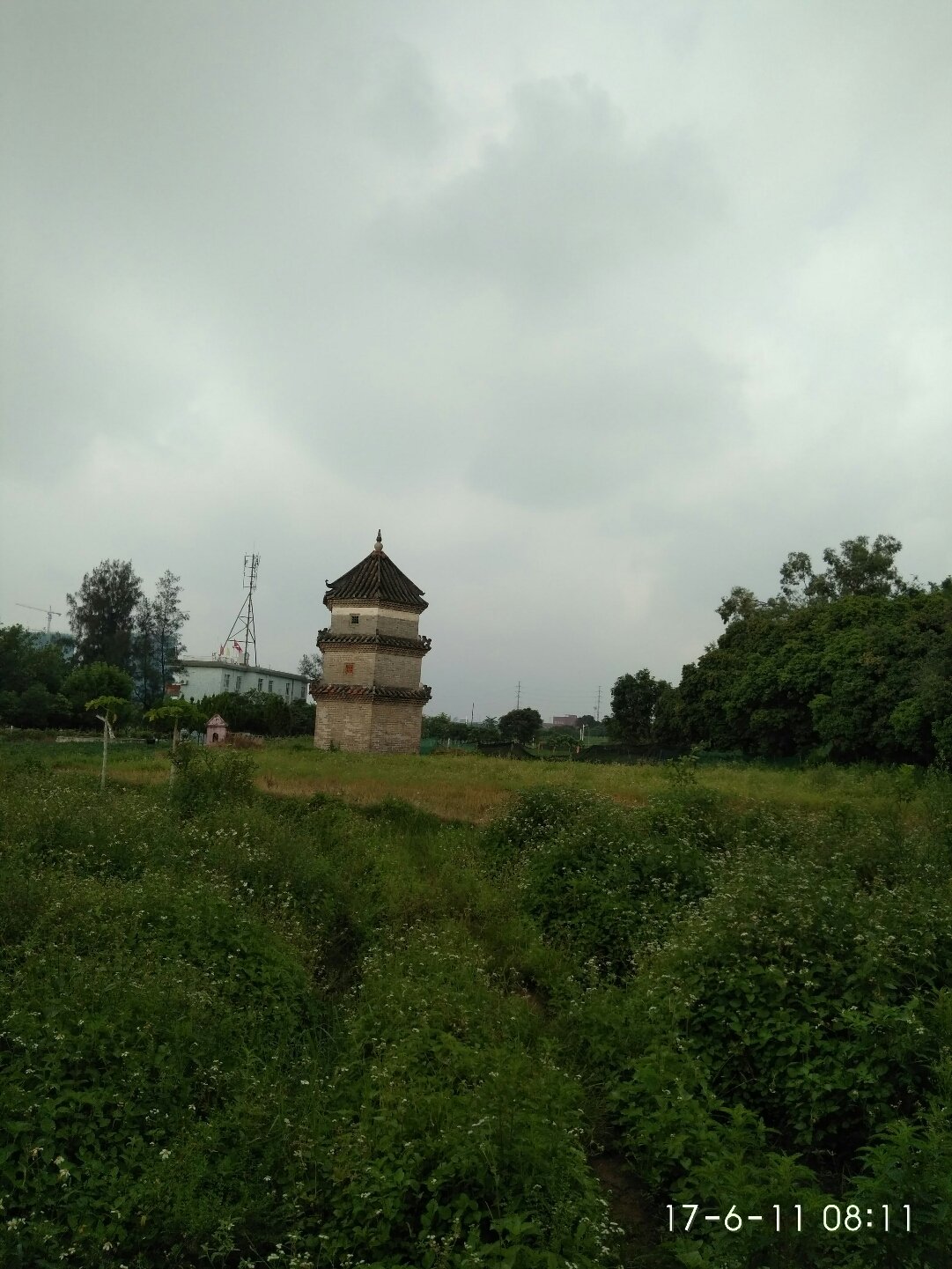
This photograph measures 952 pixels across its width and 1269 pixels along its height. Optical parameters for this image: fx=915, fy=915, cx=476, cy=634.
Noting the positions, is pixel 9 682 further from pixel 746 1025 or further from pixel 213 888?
pixel 746 1025

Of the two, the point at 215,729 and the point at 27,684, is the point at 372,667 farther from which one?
the point at 27,684

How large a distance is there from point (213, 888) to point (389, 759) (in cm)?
1477

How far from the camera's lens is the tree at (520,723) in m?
73.6

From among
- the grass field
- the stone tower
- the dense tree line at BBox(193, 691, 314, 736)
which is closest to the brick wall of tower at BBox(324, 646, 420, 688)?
the stone tower

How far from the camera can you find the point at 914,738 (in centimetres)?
2472

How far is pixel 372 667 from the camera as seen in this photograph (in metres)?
27.8

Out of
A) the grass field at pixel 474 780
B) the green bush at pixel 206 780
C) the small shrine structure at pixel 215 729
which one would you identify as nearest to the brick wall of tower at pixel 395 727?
the grass field at pixel 474 780

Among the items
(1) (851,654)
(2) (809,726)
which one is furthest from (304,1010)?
(2) (809,726)

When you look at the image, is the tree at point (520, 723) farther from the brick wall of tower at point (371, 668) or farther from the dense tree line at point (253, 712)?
the brick wall of tower at point (371, 668)

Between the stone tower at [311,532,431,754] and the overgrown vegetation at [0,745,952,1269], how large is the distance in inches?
613

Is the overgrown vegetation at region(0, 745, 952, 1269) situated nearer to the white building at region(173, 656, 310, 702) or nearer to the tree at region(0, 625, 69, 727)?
the tree at region(0, 625, 69, 727)

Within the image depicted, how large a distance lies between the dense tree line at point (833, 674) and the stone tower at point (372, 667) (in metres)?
9.16

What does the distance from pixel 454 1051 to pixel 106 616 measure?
173ft
